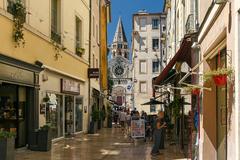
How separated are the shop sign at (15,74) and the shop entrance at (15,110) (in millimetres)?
331

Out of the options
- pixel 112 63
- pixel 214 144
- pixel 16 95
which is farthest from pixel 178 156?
pixel 112 63

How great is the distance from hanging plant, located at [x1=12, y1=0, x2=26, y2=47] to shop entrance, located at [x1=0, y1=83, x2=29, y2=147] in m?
1.60

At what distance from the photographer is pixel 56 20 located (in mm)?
21891

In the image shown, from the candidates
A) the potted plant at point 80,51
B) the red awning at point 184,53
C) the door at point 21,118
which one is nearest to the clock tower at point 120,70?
the potted plant at point 80,51

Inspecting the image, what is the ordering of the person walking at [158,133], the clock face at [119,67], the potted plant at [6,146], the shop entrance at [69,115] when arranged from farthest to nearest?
the clock face at [119,67] < the shop entrance at [69,115] < the person walking at [158,133] < the potted plant at [6,146]

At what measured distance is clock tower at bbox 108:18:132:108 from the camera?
11872 cm

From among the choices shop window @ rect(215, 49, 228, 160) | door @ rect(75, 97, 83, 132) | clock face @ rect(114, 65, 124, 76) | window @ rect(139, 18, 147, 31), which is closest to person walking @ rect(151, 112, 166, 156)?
shop window @ rect(215, 49, 228, 160)

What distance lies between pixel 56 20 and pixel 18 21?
6647 mm

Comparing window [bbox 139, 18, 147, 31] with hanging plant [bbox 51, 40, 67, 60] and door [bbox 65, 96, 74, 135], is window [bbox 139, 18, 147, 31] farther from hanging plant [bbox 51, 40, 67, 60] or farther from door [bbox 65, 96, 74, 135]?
hanging plant [bbox 51, 40, 67, 60]

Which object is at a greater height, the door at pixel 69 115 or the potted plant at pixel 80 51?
the potted plant at pixel 80 51

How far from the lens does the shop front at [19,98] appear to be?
14914 mm

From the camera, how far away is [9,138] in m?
11.1

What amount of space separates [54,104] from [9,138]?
31.9 ft

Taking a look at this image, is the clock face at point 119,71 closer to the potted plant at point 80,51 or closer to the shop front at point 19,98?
the potted plant at point 80,51
